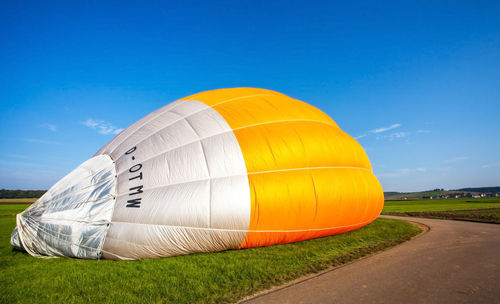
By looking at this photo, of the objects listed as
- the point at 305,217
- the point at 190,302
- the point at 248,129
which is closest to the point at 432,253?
the point at 305,217

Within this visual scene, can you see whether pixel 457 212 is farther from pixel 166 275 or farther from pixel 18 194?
pixel 18 194

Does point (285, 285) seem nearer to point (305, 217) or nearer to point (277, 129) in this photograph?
point (305, 217)

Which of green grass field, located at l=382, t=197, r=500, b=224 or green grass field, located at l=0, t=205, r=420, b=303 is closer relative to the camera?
green grass field, located at l=0, t=205, r=420, b=303

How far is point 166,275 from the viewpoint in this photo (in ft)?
14.1

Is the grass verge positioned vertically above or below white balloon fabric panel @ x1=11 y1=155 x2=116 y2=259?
below

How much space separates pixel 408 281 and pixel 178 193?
13.7 ft

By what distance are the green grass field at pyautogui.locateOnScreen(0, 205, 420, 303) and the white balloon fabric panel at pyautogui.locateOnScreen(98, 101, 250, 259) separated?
1.07ft

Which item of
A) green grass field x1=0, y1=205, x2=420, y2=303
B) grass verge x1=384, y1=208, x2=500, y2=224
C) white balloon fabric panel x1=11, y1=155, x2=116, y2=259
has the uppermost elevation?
white balloon fabric panel x1=11, y1=155, x2=116, y2=259

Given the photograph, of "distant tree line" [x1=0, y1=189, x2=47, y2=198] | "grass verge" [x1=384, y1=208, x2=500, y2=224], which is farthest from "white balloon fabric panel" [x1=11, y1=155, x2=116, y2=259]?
Answer: "distant tree line" [x1=0, y1=189, x2=47, y2=198]

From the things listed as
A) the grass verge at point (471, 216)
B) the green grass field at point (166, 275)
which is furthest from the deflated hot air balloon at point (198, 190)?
the grass verge at point (471, 216)

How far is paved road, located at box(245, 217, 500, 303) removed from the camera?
11.2 feet

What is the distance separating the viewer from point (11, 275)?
178 inches

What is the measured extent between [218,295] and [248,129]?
386 centimetres

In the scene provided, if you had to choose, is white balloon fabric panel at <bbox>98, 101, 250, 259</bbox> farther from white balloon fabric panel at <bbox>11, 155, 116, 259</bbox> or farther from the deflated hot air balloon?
white balloon fabric panel at <bbox>11, 155, 116, 259</bbox>
